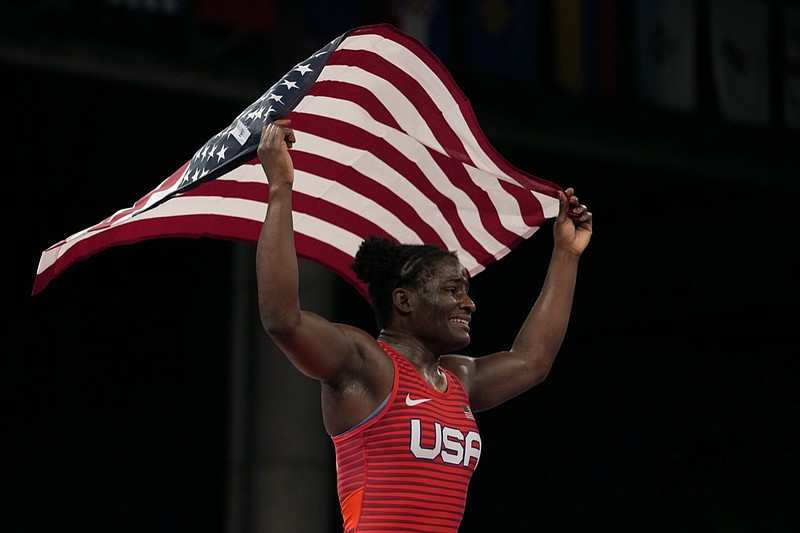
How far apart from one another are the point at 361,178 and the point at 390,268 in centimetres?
67

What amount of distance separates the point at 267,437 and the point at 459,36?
402 centimetres

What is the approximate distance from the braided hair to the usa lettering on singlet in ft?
0.84

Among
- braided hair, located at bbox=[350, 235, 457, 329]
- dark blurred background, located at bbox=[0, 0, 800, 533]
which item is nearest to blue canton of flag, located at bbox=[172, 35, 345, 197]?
braided hair, located at bbox=[350, 235, 457, 329]

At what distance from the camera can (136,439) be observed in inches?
508

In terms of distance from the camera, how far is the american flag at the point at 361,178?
404cm

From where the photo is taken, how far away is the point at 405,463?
143 inches

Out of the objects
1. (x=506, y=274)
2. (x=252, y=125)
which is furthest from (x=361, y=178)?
(x=506, y=274)

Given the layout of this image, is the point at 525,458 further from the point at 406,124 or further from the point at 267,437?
the point at 406,124

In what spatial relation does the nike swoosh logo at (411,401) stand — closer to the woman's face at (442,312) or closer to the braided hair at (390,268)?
the woman's face at (442,312)

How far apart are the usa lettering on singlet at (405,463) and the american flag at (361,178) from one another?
0.90 meters

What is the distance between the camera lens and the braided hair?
3926mm

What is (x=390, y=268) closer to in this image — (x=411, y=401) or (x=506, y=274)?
(x=411, y=401)

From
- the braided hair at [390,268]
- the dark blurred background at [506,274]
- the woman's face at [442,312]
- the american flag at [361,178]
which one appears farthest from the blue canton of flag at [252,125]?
the dark blurred background at [506,274]

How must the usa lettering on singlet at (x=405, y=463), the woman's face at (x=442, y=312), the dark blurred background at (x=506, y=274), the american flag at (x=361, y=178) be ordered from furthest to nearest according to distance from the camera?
the dark blurred background at (x=506, y=274) < the american flag at (x=361, y=178) < the woman's face at (x=442, y=312) < the usa lettering on singlet at (x=405, y=463)
